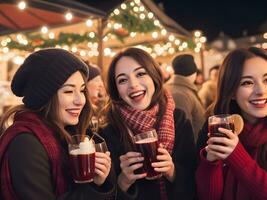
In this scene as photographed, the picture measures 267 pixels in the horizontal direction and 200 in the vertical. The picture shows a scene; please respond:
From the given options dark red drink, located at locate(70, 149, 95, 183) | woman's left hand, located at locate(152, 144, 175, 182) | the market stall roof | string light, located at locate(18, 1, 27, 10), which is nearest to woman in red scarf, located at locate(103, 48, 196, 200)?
woman's left hand, located at locate(152, 144, 175, 182)

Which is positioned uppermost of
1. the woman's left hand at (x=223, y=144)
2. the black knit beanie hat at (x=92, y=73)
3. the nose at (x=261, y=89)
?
the black knit beanie hat at (x=92, y=73)

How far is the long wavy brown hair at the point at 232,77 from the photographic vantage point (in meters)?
2.15

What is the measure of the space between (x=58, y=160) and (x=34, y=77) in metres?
0.48

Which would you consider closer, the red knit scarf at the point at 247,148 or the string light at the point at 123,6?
the red knit scarf at the point at 247,148

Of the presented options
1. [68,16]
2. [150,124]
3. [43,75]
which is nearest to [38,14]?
[68,16]

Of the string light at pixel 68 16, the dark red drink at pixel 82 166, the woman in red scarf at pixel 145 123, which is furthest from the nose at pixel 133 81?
the string light at pixel 68 16

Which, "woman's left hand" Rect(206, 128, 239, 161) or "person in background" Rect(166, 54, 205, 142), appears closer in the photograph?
"woman's left hand" Rect(206, 128, 239, 161)

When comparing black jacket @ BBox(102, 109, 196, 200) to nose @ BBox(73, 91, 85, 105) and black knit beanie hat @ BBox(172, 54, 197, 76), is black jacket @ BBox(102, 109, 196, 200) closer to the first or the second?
nose @ BBox(73, 91, 85, 105)

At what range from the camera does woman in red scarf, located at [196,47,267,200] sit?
6.25 ft

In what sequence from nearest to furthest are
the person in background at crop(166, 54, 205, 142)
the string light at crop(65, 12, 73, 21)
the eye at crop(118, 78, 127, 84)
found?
the eye at crop(118, 78, 127, 84), the person in background at crop(166, 54, 205, 142), the string light at crop(65, 12, 73, 21)

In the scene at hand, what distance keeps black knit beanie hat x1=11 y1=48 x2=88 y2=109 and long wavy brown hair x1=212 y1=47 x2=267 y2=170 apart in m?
0.92

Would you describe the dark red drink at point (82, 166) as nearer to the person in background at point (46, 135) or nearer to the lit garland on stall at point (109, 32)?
the person in background at point (46, 135)

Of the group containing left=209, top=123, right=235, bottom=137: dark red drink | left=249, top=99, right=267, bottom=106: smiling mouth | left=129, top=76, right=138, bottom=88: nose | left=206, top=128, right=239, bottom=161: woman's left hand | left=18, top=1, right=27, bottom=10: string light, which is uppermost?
left=18, top=1, right=27, bottom=10: string light

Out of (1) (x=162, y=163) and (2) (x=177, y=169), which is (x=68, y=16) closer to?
(2) (x=177, y=169)
